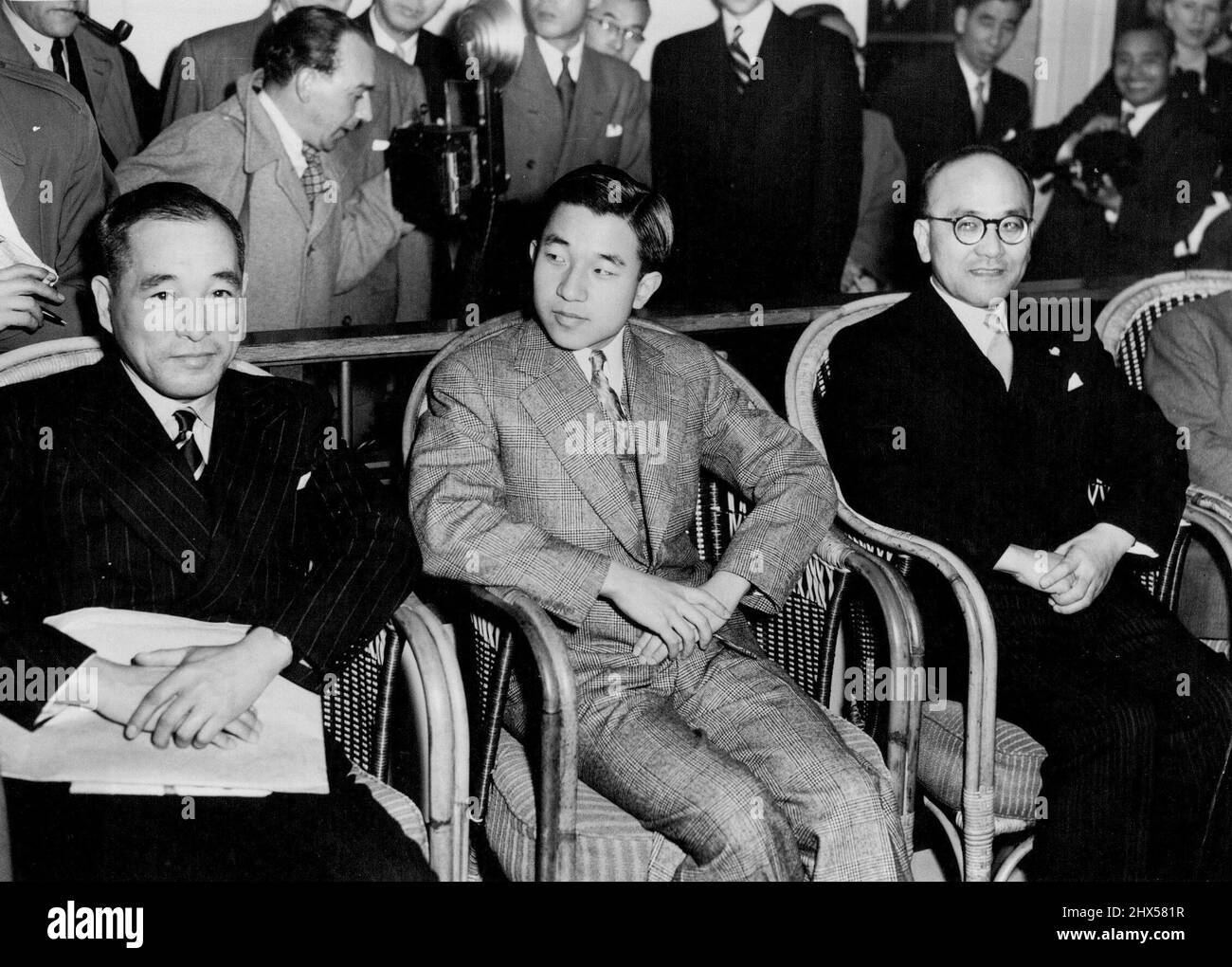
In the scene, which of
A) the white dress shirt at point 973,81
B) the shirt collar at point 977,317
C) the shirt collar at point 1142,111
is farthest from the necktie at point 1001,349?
the shirt collar at point 1142,111

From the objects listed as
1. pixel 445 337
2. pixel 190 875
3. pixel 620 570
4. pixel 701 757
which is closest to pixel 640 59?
pixel 445 337

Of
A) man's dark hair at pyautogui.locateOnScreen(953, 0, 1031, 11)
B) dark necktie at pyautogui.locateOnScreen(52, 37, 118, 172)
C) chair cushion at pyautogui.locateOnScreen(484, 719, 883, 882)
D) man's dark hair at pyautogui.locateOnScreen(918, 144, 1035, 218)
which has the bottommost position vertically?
chair cushion at pyautogui.locateOnScreen(484, 719, 883, 882)

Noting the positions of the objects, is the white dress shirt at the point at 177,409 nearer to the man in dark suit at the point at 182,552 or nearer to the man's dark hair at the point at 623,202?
the man in dark suit at the point at 182,552

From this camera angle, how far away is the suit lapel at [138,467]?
6.48 ft

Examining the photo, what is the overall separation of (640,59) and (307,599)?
2612mm

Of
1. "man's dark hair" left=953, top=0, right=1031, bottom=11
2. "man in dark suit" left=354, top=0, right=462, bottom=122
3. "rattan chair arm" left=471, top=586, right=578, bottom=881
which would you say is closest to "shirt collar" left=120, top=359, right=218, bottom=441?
"rattan chair arm" left=471, top=586, right=578, bottom=881

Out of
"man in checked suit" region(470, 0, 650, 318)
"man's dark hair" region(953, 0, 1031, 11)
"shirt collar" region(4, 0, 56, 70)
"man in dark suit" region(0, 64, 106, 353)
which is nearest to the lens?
"man in dark suit" region(0, 64, 106, 353)

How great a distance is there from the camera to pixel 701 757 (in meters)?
1.99

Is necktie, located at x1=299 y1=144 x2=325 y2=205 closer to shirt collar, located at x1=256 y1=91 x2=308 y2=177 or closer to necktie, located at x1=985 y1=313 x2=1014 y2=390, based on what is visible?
shirt collar, located at x1=256 y1=91 x2=308 y2=177

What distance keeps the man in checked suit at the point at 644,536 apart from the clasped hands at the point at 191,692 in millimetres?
353

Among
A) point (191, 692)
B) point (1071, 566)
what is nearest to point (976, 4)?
point (1071, 566)

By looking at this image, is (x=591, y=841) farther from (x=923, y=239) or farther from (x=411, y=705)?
(x=923, y=239)

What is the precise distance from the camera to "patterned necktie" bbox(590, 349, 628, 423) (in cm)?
229

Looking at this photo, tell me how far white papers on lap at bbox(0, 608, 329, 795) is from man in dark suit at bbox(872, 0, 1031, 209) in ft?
11.0
